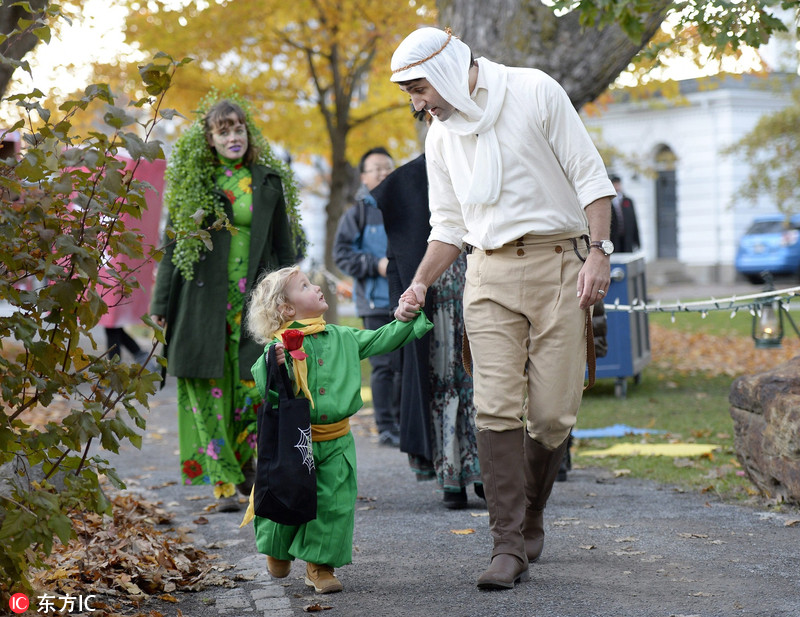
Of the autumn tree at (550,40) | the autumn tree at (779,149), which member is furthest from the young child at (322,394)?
the autumn tree at (779,149)

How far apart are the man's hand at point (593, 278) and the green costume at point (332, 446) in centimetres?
61

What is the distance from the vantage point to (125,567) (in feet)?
14.4

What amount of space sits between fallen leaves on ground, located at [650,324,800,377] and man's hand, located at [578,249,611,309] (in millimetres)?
8290

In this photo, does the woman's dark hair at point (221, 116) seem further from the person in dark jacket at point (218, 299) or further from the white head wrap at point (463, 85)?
the white head wrap at point (463, 85)

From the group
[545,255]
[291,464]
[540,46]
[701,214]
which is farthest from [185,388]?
[701,214]

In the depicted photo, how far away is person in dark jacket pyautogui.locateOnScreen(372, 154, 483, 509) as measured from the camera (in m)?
5.66

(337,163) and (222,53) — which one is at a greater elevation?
(222,53)

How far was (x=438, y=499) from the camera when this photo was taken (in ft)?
19.8

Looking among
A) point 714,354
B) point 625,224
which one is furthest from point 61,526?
point 714,354

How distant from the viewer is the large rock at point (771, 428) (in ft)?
17.1

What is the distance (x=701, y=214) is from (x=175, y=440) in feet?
95.5

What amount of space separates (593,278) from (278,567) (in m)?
1.63

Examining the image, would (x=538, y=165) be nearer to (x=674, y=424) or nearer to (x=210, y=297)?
(x=210, y=297)

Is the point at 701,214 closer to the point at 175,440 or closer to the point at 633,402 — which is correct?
the point at 633,402
